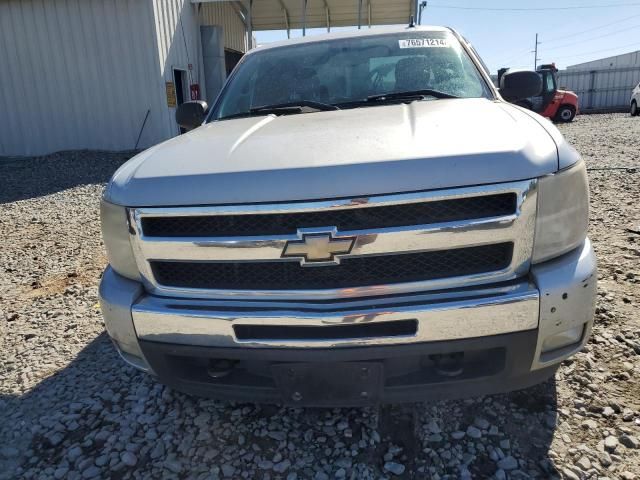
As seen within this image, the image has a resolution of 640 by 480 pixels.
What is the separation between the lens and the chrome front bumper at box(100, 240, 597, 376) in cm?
174

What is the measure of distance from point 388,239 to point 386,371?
0.52m

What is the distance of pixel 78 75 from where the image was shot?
12.2 m

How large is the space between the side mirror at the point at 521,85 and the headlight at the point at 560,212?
156 cm

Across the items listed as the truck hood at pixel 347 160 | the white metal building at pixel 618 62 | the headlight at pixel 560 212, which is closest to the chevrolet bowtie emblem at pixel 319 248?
the truck hood at pixel 347 160

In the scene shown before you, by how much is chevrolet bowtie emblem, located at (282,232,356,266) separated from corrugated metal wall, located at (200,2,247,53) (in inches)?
575

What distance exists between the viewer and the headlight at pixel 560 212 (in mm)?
1755

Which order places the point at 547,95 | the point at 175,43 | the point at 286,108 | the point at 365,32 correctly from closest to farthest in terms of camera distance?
the point at 286,108 < the point at 365,32 < the point at 175,43 < the point at 547,95

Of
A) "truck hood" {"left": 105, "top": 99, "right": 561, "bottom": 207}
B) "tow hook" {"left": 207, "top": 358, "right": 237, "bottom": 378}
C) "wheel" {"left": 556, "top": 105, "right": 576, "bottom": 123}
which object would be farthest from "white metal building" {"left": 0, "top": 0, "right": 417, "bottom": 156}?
"wheel" {"left": 556, "top": 105, "right": 576, "bottom": 123}

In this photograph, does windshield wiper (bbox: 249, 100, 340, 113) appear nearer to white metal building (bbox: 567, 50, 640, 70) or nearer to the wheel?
the wheel

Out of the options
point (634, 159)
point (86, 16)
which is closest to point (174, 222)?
point (634, 159)

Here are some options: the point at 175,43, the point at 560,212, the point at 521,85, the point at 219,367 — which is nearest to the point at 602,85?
the point at 175,43

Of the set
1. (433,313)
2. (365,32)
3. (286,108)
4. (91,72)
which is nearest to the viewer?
(433,313)

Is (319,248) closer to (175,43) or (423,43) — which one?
(423,43)

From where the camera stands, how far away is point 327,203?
173 cm
